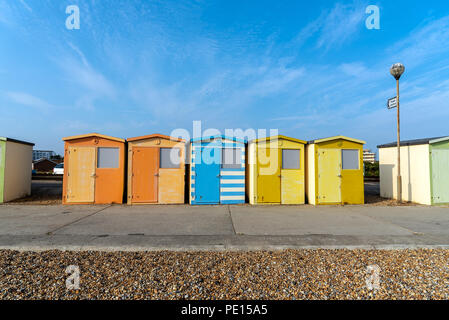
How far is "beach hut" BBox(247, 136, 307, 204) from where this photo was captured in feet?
28.2

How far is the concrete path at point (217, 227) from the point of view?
167 inches

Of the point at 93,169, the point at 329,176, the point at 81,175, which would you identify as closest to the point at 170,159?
the point at 93,169

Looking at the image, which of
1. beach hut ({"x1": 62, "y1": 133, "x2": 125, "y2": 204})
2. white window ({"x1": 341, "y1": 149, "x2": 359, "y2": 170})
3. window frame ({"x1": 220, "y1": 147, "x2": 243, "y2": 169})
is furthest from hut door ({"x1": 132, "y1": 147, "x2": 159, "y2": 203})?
white window ({"x1": 341, "y1": 149, "x2": 359, "y2": 170})

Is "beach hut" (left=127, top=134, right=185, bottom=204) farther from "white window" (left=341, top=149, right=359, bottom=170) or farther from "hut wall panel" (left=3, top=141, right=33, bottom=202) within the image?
"white window" (left=341, top=149, right=359, bottom=170)

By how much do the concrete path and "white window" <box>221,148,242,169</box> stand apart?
1.67 meters

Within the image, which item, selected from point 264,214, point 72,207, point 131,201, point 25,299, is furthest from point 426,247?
point 72,207

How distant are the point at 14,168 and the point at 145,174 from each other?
18.5 feet

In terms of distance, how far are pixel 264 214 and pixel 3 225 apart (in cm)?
703

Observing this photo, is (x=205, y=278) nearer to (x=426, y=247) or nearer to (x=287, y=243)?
(x=287, y=243)

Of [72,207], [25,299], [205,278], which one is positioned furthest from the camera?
[72,207]

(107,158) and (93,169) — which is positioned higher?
(107,158)

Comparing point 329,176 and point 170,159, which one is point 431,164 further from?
point 170,159

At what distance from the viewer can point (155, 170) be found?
334 inches

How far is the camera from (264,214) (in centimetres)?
702
